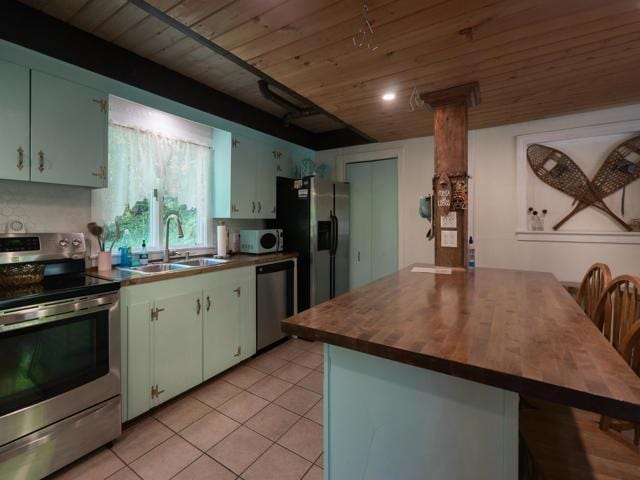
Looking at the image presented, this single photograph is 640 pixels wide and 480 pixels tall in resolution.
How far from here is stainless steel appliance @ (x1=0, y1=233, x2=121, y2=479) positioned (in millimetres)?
1381

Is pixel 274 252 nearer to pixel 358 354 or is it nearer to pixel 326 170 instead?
pixel 326 170

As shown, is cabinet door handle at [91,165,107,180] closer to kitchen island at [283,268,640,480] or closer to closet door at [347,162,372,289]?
kitchen island at [283,268,640,480]

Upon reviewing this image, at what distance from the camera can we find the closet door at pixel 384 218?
3.75 m

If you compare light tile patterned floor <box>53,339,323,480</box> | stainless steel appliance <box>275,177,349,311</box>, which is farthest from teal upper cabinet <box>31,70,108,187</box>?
stainless steel appliance <box>275,177,349,311</box>

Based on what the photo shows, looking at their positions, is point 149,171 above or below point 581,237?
above

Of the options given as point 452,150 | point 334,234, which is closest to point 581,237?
point 452,150

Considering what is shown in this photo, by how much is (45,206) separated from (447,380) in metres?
2.57

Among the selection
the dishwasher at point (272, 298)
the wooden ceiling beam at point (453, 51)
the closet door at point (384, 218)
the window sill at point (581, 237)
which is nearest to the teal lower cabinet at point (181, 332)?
the dishwasher at point (272, 298)

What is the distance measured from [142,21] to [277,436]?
275 centimetres

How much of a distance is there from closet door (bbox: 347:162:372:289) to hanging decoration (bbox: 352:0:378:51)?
7.64ft

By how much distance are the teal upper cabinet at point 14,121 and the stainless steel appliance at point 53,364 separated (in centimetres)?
38

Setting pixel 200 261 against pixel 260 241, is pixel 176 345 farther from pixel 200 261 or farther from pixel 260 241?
pixel 260 241

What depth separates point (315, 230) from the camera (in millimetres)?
3465

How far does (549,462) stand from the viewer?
0.84 m
